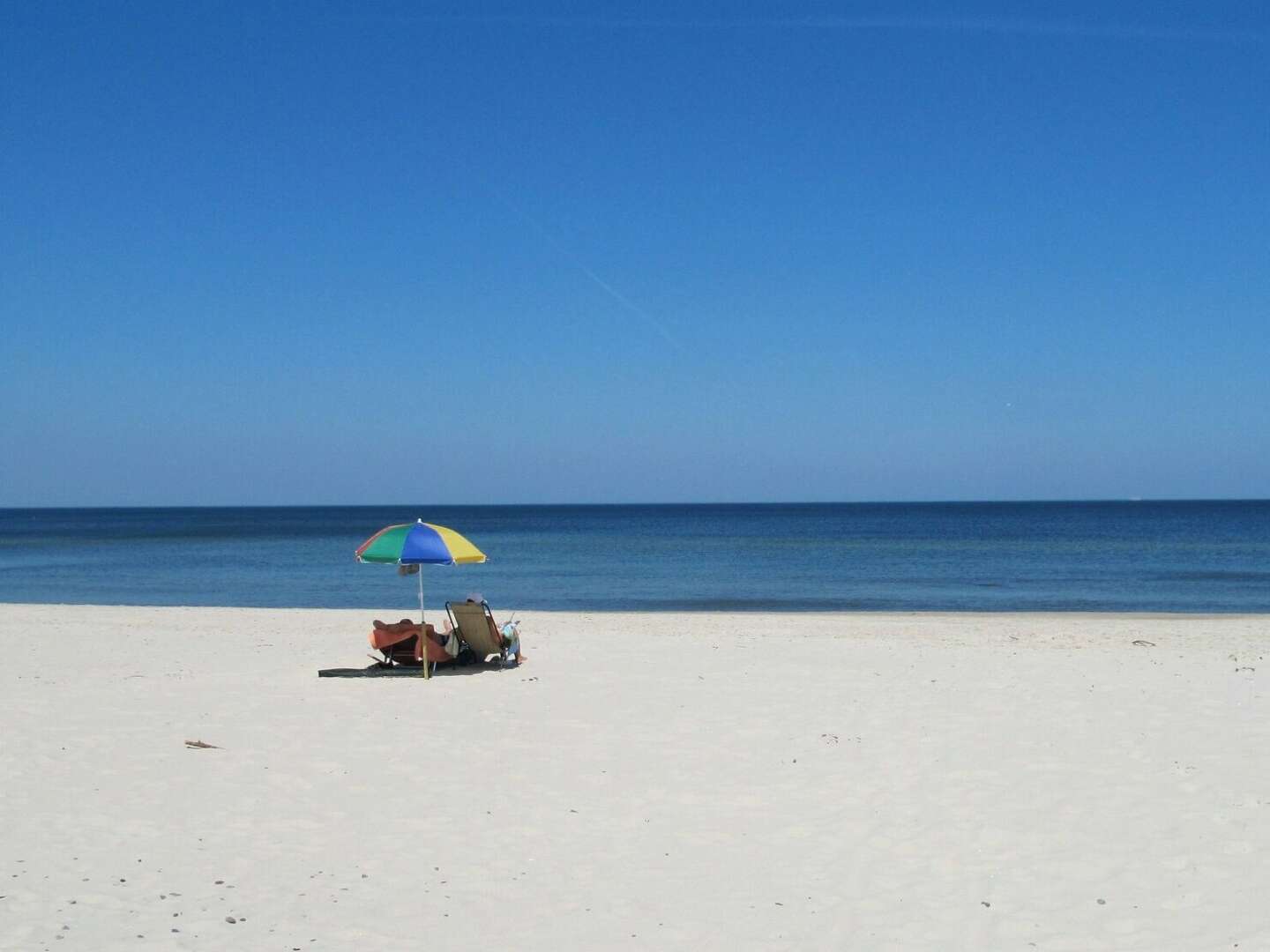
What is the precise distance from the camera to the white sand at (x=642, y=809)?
5.22 m

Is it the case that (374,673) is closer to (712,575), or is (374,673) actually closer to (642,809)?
(642,809)

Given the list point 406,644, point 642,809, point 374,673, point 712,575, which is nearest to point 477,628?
point 406,644

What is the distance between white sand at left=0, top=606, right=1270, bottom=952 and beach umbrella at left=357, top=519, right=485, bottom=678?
1.32 meters

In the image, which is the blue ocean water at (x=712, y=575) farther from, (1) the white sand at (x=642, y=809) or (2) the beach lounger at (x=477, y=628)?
(1) the white sand at (x=642, y=809)

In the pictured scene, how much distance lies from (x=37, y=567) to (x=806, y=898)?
49513mm

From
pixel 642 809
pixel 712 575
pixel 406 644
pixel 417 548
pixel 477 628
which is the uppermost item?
pixel 417 548

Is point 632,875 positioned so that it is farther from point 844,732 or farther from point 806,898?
point 844,732

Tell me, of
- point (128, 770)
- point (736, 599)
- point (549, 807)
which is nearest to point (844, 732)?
point (549, 807)

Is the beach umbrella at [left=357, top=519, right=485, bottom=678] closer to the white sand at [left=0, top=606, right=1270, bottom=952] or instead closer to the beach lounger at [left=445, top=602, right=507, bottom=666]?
the beach lounger at [left=445, top=602, right=507, bottom=666]

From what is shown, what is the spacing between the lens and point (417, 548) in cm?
1216

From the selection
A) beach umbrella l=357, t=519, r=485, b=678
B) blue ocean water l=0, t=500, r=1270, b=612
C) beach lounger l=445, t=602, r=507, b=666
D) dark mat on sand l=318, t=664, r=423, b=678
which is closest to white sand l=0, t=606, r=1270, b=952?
dark mat on sand l=318, t=664, r=423, b=678

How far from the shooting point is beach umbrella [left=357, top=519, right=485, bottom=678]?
12031 millimetres

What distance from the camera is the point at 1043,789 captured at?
7.43 m

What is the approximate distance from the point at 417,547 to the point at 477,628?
4.32 feet
